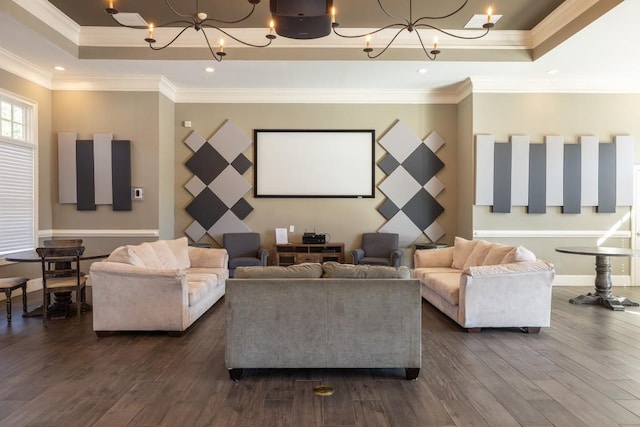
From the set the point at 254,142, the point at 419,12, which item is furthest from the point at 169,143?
the point at 419,12

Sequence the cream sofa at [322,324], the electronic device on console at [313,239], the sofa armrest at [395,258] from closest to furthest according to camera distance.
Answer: the cream sofa at [322,324] → the sofa armrest at [395,258] → the electronic device on console at [313,239]

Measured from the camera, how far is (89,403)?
2672 mm

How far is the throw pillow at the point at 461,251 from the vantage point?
5.49 meters

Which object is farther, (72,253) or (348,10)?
(348,10)

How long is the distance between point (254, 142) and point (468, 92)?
3634 millimetres

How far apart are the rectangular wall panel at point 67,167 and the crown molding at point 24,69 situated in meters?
0.81

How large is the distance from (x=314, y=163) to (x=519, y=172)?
3320mm

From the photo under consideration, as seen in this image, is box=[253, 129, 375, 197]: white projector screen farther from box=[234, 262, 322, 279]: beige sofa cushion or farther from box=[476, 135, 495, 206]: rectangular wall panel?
box=[234, 262, 322, 279]: beige sofa cushion

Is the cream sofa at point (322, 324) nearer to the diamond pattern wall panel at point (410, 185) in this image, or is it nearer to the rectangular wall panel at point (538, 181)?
A: the diamond pattern wall panel at point (410, 185)

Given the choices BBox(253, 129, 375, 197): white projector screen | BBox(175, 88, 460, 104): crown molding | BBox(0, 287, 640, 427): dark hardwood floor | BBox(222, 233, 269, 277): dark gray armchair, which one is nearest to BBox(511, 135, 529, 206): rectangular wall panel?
BBox(175, 88, 460, 104): crown molding

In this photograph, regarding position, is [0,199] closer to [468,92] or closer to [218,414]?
[218,414]

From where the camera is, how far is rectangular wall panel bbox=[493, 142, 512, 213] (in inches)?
253

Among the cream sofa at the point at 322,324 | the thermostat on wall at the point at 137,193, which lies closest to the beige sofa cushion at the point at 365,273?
the cream sofa at the point at 322,324

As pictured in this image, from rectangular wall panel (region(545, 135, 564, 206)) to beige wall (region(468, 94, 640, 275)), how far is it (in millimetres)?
127
